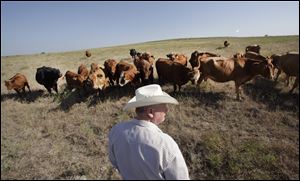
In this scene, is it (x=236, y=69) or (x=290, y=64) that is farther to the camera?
(x=236, y=69)

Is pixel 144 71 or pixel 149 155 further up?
pixel 149 155

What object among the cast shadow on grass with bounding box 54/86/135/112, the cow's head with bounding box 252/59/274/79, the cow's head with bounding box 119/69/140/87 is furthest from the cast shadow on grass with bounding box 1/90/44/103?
the cow's head with bounding box 252/59/274/79

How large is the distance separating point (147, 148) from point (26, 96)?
14389mm

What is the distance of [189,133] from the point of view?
941 cm

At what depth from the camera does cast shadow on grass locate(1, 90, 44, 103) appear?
1529cm

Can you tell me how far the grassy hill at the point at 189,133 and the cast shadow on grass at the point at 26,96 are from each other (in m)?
0.95

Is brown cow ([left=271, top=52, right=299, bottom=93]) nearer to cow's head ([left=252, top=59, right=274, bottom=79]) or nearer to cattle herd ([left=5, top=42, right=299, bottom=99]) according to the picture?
cattle herd ([left=5, top=42, right=299, bottom=99])

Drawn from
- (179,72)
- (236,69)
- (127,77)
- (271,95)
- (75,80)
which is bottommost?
(271,95)

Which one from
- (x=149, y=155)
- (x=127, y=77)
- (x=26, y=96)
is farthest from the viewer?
(x=26, y=96)

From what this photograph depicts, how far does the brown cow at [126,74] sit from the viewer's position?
43.3 ft

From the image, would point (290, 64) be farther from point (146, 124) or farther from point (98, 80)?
point (146, 124)

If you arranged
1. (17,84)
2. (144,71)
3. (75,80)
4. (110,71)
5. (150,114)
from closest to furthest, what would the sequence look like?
(150,114), (144,71), (75,80), (110,71), (17,84)

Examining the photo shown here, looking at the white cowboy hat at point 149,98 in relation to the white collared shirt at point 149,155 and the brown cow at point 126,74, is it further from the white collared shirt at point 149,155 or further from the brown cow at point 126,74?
the brown cow at point 126,74

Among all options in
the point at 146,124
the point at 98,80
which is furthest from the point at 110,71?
the point at 146,124
